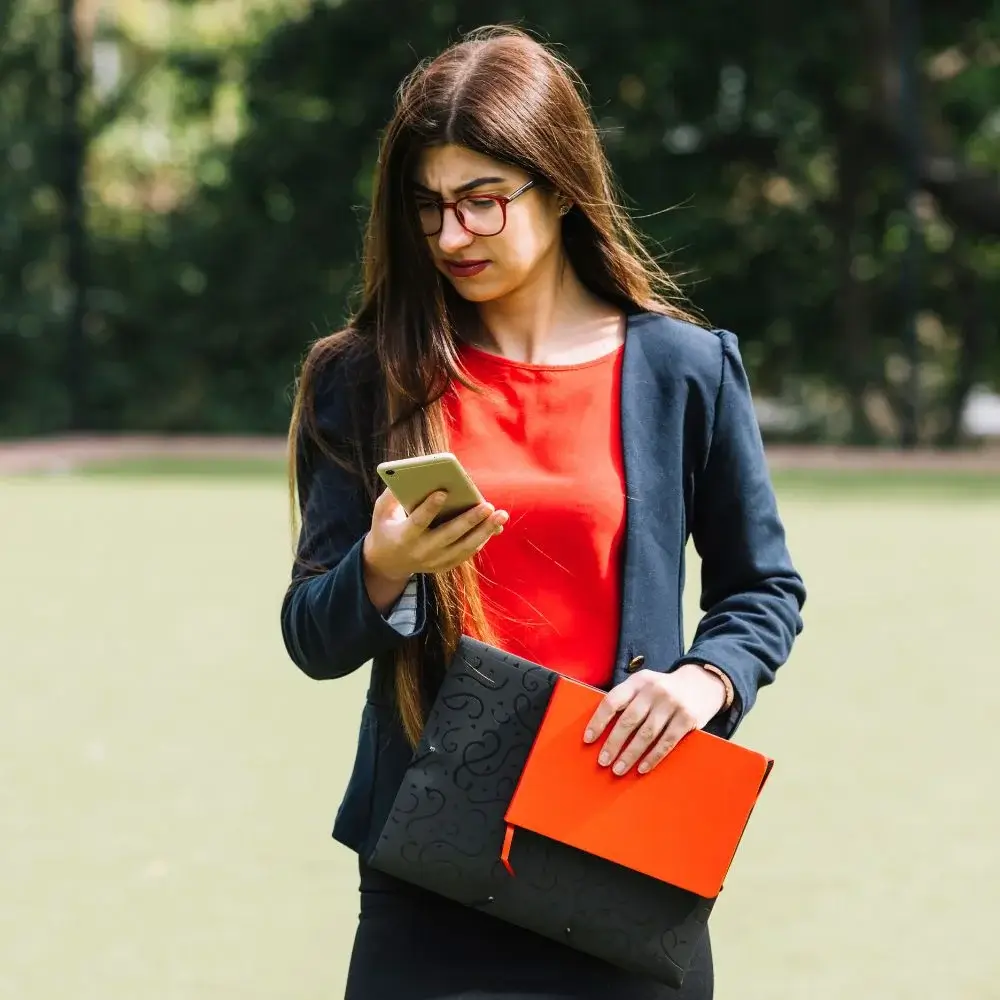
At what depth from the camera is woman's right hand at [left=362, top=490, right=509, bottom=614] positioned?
75.2 inches

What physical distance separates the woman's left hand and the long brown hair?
0.19 m

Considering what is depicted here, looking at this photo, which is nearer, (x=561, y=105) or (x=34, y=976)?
(x=561, y=105)

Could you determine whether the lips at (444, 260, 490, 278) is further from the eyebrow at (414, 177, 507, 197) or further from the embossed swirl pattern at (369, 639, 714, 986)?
the embossed swirl pattern at (369, 639, 714, 986)

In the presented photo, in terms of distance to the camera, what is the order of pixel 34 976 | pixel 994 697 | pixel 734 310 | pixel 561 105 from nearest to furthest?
pixel 561 105, pixel 34 976, pixel 994 697, pixel 734 310

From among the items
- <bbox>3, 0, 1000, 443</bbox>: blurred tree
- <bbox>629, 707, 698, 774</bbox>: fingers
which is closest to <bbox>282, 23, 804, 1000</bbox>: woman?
<bbox>629, 707, 698, 774</bbox>: fingers

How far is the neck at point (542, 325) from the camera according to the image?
2.27m

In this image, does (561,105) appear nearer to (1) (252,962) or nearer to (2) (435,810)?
(2) (435,810)

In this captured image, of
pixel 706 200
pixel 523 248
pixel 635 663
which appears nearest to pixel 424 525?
pixel 635 663

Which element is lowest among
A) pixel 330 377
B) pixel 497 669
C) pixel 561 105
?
pixel 497 669

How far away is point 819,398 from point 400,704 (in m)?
21.2

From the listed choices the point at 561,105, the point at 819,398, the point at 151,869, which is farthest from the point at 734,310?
the point at 561,105

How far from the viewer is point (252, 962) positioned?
13.1 feet

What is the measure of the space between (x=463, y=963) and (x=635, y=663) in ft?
1.30

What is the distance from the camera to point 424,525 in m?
1.92
